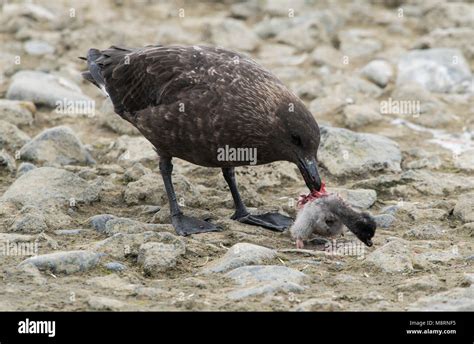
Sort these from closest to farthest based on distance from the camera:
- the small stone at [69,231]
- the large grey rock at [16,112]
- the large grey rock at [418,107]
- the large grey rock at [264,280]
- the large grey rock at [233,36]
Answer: the large grey rock at [264,280], the small stone at [69,231], the large grey rock at [16,112], the large grey rock at [418,107], the large grey rock at [233,36]

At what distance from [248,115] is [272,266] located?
1.45 meters

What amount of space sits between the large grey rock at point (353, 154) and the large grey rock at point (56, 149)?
2.36 m

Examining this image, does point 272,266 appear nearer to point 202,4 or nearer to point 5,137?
point 5,137

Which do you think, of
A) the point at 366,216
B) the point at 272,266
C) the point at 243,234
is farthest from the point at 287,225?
the point at 272,266

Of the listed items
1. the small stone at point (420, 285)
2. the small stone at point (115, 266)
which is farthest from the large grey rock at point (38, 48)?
the small stone at point (420, 285)

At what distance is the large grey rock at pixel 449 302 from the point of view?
580 cm

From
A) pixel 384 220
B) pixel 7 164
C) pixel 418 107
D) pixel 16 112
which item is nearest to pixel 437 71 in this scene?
pixel 418 107

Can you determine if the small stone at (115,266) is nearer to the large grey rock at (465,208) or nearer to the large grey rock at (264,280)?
the large grey rock at (264,280)

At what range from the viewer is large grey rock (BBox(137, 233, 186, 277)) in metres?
6.63

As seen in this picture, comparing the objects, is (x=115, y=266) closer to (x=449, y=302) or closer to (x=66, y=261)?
(x=66, y=261)

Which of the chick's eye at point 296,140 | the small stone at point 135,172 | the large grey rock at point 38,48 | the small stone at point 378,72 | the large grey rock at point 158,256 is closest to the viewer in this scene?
the large grey rock at point 158,256

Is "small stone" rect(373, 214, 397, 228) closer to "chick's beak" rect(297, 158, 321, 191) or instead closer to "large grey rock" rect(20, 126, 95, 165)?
"chick's beak" rect(297, 158, 321, 191)
